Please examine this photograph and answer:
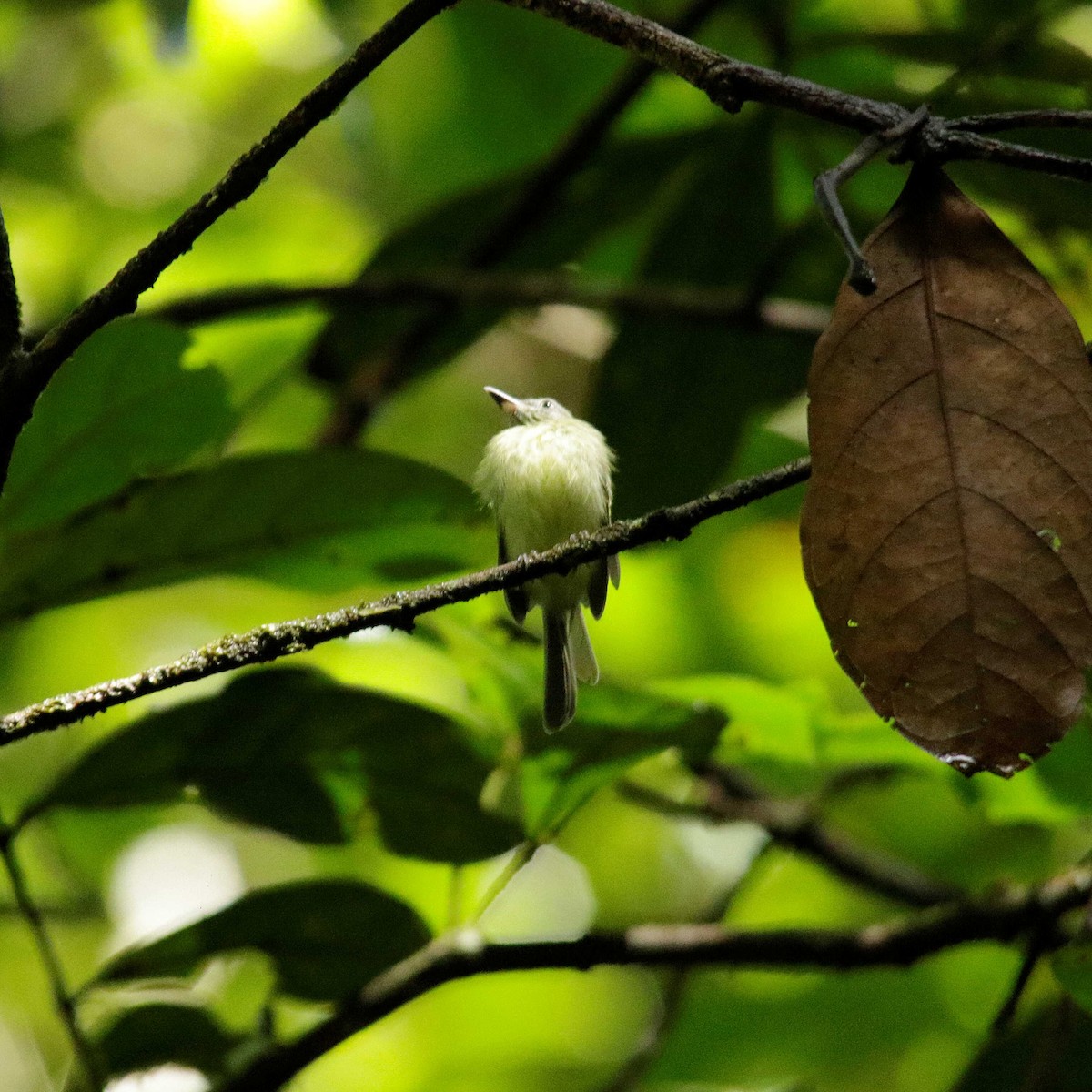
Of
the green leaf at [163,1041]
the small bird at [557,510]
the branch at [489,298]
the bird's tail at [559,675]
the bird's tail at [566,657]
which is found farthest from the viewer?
the small bird at [557,510]

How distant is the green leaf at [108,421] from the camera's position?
6.05 feet

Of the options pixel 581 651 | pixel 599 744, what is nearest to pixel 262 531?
pixel 599 744

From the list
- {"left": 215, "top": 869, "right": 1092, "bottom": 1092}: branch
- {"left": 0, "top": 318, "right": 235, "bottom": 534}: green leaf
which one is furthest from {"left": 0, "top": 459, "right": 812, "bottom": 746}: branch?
{"left": 215, "top": 869, "right": 1092, "bottom": 1092}: branch

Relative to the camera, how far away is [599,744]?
215 cm

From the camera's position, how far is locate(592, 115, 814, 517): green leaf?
308 centimetres

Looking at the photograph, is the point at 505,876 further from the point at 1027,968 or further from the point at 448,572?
the point at 1027,968

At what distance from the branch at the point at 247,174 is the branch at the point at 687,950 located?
1.13m

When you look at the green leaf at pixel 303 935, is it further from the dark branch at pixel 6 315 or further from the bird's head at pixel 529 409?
the bird's head at pixel 529 409

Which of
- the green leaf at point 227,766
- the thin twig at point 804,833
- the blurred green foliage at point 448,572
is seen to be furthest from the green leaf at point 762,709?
the thin twig at point 804,833

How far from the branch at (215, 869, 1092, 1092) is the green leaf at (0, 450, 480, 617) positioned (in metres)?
0.58

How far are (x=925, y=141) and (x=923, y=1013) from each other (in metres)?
2.75

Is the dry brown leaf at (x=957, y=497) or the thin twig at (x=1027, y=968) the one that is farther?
the thin twig at (x=1027, y=968)

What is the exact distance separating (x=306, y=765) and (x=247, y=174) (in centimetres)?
116

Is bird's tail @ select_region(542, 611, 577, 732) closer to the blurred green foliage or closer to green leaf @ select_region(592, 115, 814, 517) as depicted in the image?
the blurred green foliage
